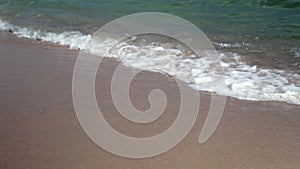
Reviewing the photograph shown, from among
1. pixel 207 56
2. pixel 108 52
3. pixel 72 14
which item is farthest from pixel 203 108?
pixel 72 14

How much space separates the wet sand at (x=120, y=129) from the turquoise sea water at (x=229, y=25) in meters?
0.64

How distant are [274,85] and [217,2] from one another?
6.30 meters

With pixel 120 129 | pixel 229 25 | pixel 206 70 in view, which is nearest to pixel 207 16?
pixel 229 25

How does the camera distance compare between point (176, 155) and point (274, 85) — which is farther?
point (274, 85)

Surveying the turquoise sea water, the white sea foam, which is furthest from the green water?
the white sea foam

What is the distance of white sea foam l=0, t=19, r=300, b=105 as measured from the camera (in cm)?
472

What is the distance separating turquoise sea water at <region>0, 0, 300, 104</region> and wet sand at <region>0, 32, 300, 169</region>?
0.64 m

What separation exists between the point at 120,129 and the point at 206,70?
6.55 ft

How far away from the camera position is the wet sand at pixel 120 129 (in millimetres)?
3242

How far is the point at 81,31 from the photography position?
26.3 feet

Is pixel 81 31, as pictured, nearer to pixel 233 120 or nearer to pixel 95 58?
pixel 95 58

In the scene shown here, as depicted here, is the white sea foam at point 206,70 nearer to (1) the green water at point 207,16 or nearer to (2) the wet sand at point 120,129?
(2) the wet sand at point 120,129

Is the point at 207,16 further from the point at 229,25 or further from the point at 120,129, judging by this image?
the point at 120,129

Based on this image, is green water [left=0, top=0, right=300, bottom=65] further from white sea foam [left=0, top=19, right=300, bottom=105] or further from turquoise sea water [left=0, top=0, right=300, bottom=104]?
white sea foam [left=0, top=19, right=300, bottom=105]
